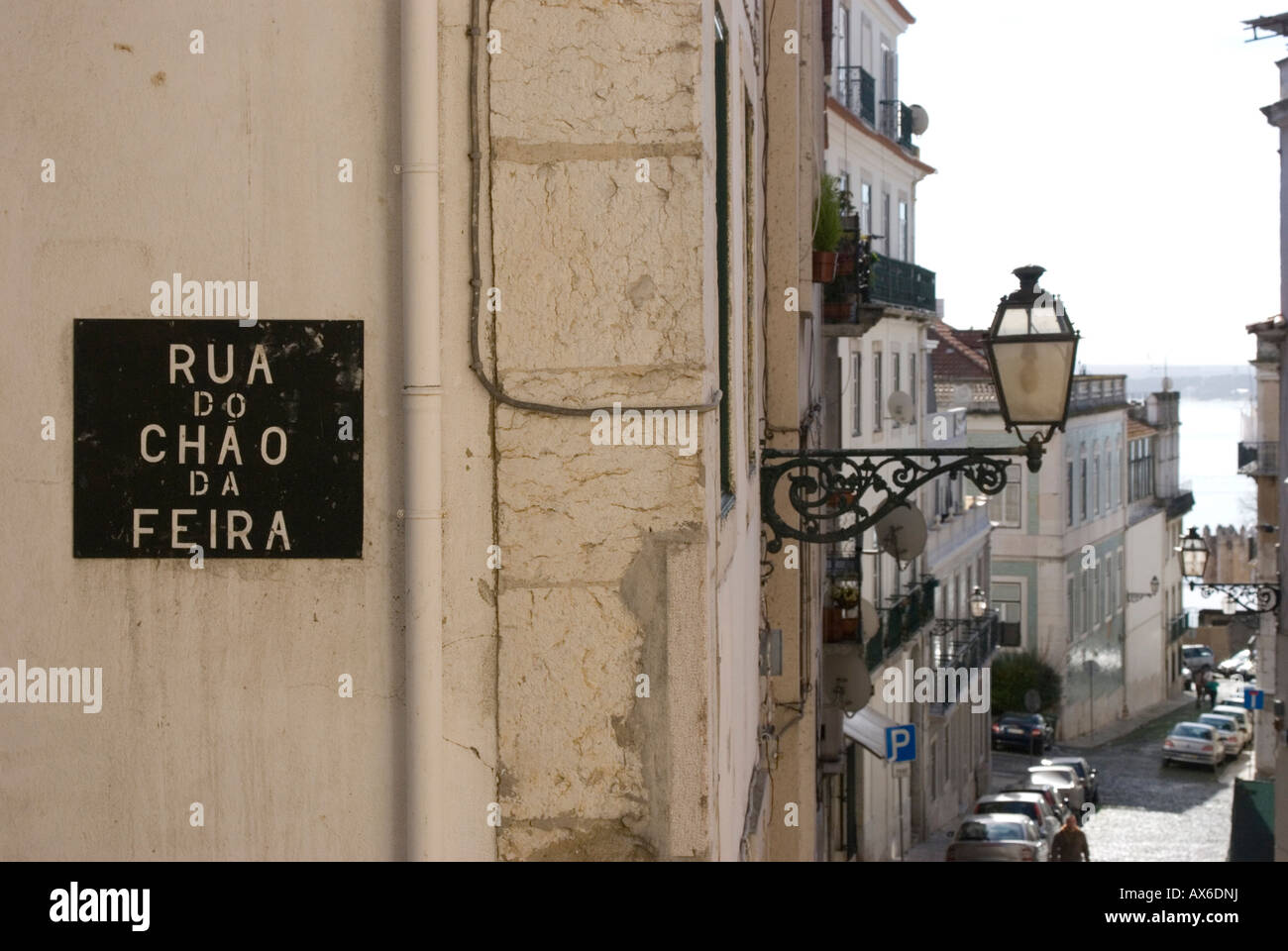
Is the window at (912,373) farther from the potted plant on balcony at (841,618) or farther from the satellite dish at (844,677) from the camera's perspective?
the satellite dish at (844,677)

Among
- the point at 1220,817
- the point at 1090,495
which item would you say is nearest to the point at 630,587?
the point at 1220,817

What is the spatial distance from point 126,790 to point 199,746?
22 cm

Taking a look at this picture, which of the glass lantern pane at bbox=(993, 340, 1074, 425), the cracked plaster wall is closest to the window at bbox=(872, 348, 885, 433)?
the glass lantern pane at bbox=(993, 340, 1074, 425)

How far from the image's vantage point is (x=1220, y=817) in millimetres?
33375

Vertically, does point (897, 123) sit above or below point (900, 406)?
above

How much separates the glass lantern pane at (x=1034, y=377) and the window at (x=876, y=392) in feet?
73.6

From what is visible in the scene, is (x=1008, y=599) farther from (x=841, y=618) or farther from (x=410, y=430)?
(x=410, y=430)

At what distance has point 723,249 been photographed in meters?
5.53

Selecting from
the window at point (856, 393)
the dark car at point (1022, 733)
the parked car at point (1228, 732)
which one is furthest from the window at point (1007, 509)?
the window at point (856, 393)

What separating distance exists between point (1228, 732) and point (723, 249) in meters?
38.0

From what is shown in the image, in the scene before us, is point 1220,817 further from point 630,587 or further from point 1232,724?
point 630,587

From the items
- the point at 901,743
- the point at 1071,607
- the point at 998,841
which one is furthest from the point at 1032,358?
the point at 1071,607

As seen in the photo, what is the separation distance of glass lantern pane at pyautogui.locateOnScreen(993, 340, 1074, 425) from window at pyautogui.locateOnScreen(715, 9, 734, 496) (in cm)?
119

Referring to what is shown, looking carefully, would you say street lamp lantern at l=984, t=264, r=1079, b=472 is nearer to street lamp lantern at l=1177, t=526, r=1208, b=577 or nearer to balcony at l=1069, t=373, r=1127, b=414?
street lamp lantern at l=1177, t=526, r=1208, b=577
